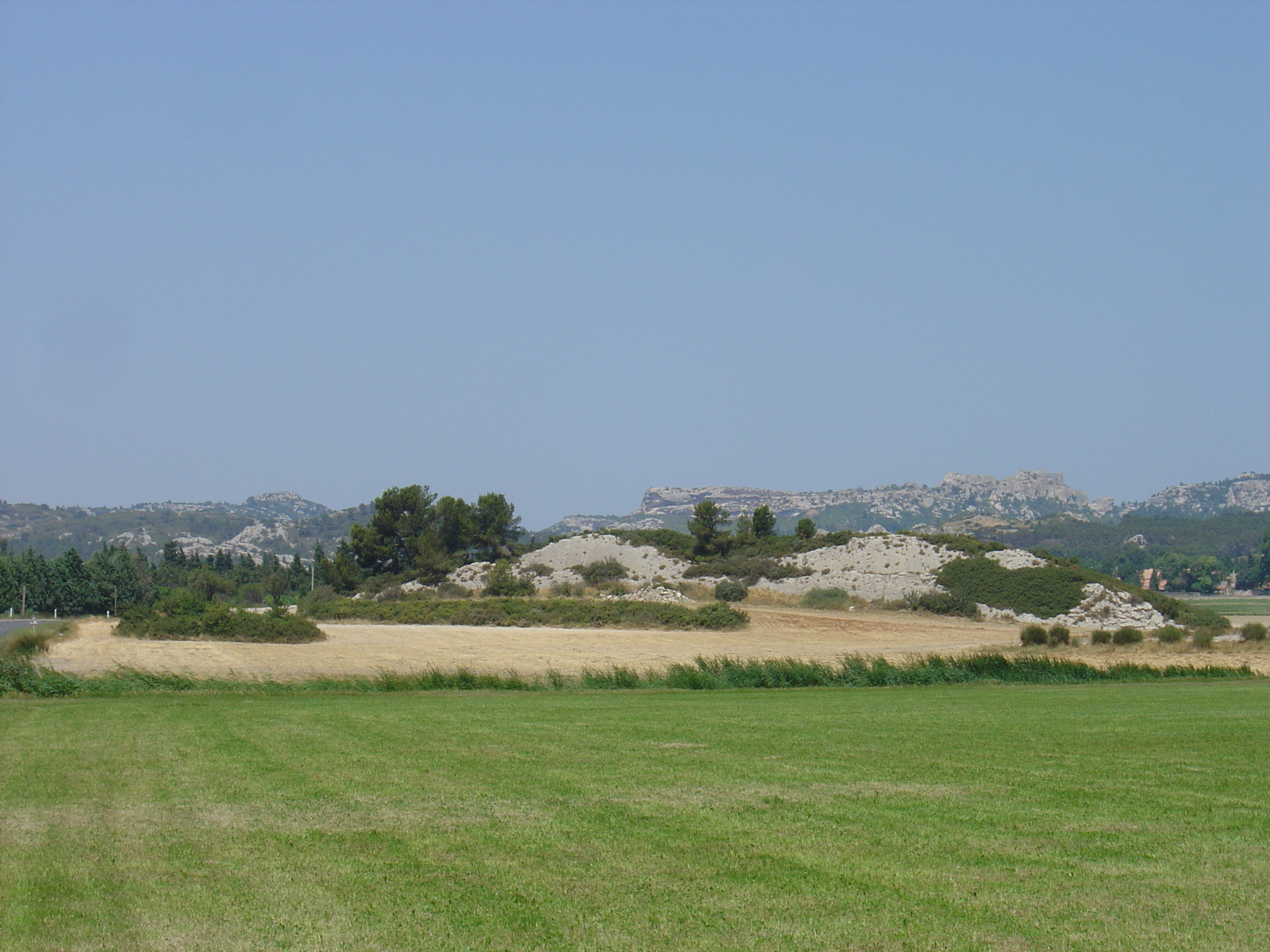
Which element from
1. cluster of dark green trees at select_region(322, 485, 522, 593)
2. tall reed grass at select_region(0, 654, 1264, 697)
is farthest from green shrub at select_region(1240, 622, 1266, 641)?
cluster of dark green trees at select_region(322, 485, 522, 593)

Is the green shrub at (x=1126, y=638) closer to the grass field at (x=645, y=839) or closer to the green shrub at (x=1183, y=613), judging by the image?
the green shrub at (x=1183, y=613)

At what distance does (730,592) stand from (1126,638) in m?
26.8

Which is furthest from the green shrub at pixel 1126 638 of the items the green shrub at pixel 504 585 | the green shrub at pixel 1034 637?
the green shrub at pixel 504 585

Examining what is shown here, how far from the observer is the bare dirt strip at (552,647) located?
117 feet

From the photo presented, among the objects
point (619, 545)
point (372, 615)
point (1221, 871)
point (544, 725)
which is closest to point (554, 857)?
point (1221, 871)

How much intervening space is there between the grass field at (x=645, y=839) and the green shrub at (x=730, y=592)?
49.0m

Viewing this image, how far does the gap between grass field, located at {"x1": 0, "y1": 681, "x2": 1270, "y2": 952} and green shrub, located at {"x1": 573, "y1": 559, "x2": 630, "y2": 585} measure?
56.6 m

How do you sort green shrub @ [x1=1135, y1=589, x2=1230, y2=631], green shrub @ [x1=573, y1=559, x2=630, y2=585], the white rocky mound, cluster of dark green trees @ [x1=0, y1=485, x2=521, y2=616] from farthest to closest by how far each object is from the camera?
cluster of dark green trees @ [x1=0, y1=485, x2=521, y2=616] → green shrub @ [x1=573, y1=559, x2=630, y2=585] → the white rocky mound → green shrub @ [x1=1135, y1=589, x2=1230, y2=631]

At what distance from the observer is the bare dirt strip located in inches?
1406

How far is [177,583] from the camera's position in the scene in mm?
102000

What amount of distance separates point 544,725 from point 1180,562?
14554 centimetres

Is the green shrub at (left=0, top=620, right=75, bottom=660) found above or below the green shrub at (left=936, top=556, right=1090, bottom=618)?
below

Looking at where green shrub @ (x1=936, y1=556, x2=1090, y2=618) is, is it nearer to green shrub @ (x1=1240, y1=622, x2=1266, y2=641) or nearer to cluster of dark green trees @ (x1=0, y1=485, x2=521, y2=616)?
green shrub @ (x1=1240, y1=622, x2=1266, y2=641)

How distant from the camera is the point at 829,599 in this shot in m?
64.4
